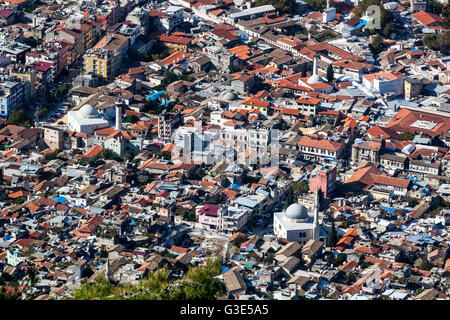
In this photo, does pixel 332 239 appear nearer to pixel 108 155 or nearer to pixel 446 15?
pixel 108 155

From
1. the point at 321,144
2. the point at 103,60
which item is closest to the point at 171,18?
the point at 103,60

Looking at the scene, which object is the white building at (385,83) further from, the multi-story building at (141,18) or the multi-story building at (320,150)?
the multi-story building at (141,18)

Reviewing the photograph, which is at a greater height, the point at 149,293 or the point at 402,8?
the point at 149,293

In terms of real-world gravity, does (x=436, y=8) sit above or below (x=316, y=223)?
above

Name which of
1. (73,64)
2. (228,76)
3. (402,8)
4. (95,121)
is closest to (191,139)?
(95,121)

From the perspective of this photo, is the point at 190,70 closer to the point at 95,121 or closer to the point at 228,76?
the point at 228,76
